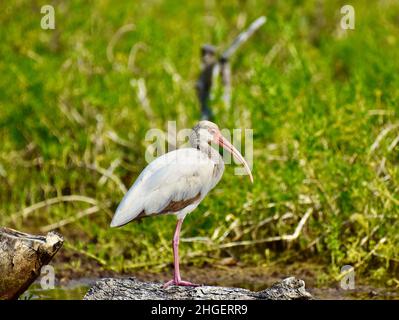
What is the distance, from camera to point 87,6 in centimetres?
1298

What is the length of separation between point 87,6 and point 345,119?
189 inches

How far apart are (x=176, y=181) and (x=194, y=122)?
333 centimetres

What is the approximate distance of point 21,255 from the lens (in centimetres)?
660

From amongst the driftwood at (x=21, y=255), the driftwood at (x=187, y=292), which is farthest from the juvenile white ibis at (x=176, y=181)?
the driftwood at (x=21, y=255)

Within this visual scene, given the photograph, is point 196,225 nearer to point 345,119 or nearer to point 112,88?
point 345,119

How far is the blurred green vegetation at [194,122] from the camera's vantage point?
347 inches

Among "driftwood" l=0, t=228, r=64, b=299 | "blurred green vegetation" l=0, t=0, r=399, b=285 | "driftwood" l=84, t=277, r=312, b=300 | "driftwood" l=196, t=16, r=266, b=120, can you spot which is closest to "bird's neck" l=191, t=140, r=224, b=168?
"driftwood" l=84, t=277, r=312, b=300

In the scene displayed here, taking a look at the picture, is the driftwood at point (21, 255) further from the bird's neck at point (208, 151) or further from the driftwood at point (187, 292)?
the bird's neck at point (208, 151)

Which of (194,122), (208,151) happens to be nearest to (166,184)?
(208,151)

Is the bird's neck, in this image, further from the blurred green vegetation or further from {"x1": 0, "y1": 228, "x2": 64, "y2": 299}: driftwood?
the blurred green vegetation
